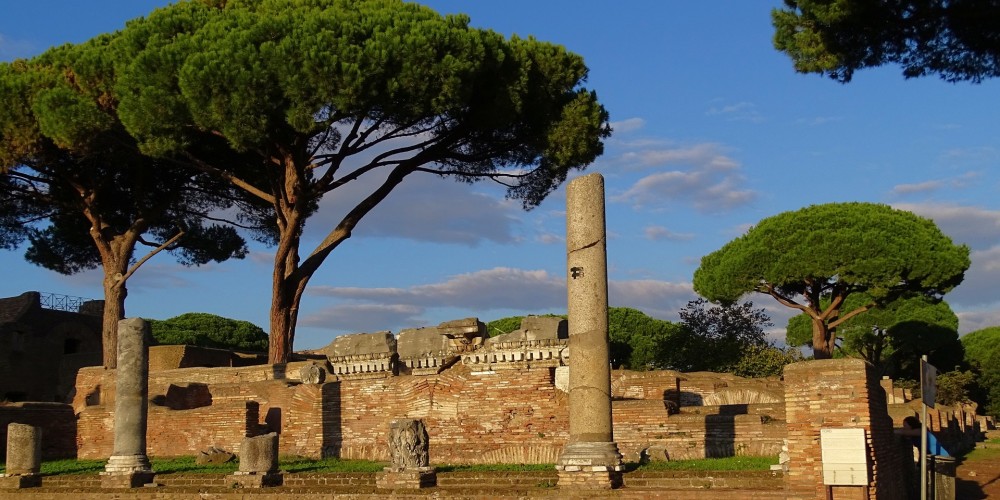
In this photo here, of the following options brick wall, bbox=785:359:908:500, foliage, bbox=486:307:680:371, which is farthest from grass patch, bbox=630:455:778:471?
foliage, bbox=486:307:680:371

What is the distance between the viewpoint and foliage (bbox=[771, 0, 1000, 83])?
1127 cm

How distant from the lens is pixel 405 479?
36.7ft

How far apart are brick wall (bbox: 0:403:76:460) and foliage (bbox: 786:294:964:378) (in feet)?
86.8

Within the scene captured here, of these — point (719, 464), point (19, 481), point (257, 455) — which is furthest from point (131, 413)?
point (719, 464)

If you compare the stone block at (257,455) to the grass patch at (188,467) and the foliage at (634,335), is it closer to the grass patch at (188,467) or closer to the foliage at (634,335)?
the grass patch at (188,467)

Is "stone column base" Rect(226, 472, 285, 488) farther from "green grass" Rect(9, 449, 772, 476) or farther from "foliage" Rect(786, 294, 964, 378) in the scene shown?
"foliage" Rect(786, 294, 964, 378)

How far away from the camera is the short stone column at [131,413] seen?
13.5m

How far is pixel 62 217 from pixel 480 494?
1950cm

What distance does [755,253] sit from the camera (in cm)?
2844

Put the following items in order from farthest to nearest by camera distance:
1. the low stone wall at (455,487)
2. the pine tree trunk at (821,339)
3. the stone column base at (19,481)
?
1. the pine tree trunk at (821,339)
2. the stone column base at (19,481)
3. the low stone wall at (455,487)

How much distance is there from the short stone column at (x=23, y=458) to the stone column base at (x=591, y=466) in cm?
813

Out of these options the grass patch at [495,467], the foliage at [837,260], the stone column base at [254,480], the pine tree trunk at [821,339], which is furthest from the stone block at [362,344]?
the pine tree trunk at [821,339]

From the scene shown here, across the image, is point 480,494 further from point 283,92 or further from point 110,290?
point 110,290

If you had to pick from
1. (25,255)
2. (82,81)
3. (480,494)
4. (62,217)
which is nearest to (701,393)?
(480,494)
